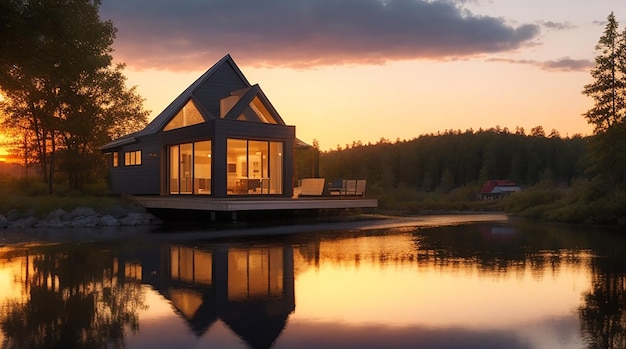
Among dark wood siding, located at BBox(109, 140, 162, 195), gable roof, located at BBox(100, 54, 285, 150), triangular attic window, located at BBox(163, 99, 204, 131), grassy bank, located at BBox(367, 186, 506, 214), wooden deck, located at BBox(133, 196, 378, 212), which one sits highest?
gable roof, located at BBox(100, 54, 285, 150)

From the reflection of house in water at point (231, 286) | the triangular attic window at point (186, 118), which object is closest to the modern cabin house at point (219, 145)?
the triangular attic window at point (186, 118)

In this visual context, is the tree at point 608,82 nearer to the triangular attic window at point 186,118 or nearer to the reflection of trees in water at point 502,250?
the reflection of trees in water at point 502,250

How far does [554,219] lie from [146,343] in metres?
22.7

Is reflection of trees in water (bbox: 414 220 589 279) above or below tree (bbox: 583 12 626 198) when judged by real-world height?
below

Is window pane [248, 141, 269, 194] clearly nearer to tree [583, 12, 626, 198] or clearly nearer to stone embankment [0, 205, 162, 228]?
stone embankment [0, 205, 162, 228]

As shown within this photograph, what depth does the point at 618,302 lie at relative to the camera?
6.15 m

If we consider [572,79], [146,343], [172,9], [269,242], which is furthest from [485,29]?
[146,343]

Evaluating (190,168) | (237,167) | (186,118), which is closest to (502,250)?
(237,167)

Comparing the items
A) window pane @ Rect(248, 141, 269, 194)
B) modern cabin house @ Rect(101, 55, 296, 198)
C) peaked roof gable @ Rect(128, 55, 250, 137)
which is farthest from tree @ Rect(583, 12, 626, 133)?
peaked roof gable @ Rect(128, 55, 250, 137)

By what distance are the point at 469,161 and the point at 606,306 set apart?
7208cm

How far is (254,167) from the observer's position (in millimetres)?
21391

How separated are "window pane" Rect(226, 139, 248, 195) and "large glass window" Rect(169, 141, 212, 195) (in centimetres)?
83

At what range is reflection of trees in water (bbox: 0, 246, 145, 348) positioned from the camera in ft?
Answer: 15.3

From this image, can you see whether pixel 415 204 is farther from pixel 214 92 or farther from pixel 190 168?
pixel 190 168
